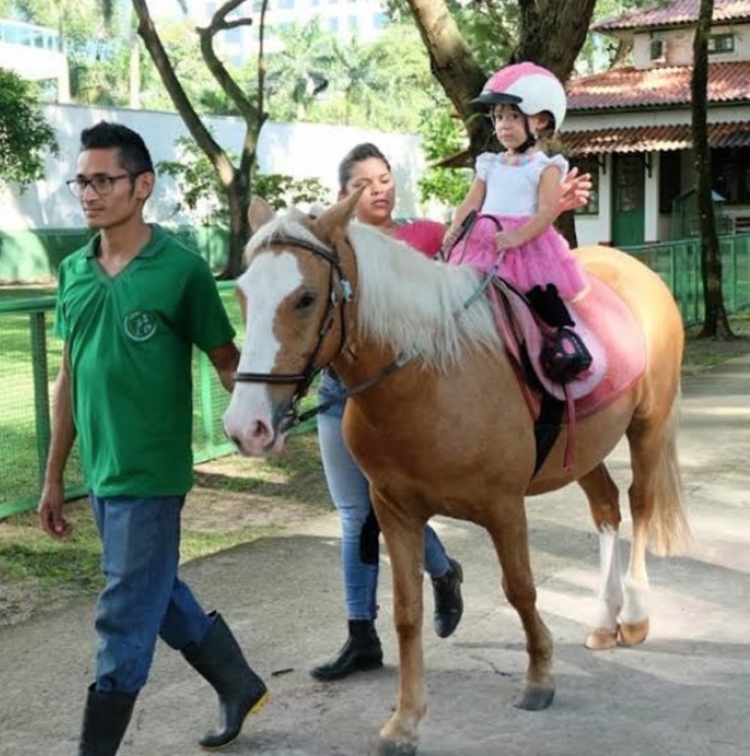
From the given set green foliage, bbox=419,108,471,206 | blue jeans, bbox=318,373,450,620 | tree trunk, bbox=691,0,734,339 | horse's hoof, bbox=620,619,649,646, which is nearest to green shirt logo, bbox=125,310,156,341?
blue jeans, bbox=318,373,450,620

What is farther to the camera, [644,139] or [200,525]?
[644,139]

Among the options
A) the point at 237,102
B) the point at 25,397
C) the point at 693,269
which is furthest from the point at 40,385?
the point at 237,102

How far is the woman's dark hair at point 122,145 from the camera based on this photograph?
3.49 m

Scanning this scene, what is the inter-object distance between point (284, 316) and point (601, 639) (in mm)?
2390

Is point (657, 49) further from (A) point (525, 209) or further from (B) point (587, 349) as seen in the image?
(B) point (587, 349)

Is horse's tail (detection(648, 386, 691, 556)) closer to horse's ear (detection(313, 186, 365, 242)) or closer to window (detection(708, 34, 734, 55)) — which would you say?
horse's ear (detection(313, 186, 365, 242))

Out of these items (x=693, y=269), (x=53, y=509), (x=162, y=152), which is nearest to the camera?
(x=53, y=509)

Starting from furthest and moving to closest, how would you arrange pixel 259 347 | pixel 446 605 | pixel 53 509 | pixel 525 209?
pixel 446 605 < pixel 525 209 < pixel 53 509 < pixel 259 347

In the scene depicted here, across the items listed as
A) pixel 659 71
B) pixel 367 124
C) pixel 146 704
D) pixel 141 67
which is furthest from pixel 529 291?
pixel 367 124

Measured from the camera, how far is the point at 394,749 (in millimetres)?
3924

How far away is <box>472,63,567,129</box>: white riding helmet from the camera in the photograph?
14.8ft

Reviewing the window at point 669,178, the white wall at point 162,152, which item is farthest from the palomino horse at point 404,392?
the window at point 669,178

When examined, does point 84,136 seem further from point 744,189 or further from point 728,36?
point 728,36

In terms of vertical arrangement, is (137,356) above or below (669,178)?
below
